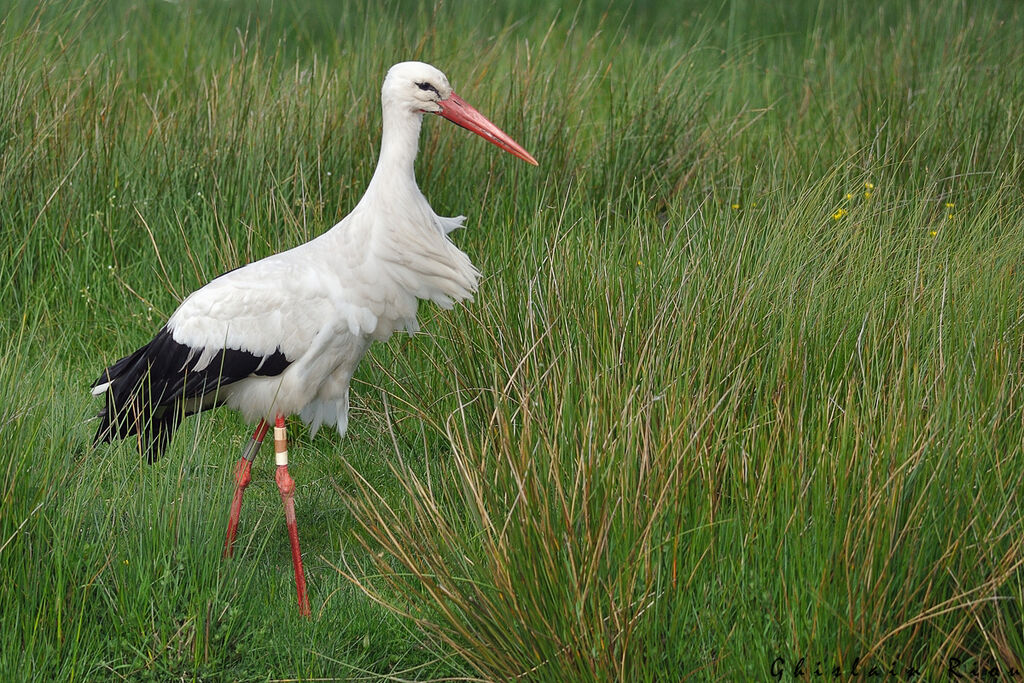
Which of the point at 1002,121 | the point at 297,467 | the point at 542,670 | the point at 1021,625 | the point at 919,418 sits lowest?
the point at 297,467

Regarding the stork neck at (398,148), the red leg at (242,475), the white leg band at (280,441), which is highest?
the stork neck at (398,148)

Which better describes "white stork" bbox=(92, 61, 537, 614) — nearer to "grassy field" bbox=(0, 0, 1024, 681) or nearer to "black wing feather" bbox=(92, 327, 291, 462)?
"black wing feather" bbox=(92, 327, 291, 462)

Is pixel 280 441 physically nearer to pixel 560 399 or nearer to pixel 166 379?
pixel 166 379

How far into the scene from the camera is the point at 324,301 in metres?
4.04

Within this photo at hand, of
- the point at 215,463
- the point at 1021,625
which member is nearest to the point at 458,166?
the point at 215,463

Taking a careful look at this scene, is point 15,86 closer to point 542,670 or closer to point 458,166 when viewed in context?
point 458,166

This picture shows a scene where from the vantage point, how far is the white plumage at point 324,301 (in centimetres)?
403

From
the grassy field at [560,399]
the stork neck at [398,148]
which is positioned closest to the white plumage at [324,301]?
the stork neck at [398,148]

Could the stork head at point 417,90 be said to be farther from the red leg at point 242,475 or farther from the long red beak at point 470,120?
the red leg at point 242,475

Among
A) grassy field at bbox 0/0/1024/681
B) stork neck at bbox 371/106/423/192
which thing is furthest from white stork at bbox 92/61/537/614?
grassy field at bbox 0/0/1024/681

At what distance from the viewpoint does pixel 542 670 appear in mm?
2977

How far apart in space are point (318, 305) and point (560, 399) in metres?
0.90

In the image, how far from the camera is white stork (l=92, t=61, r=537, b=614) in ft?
13.2

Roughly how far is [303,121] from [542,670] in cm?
392
